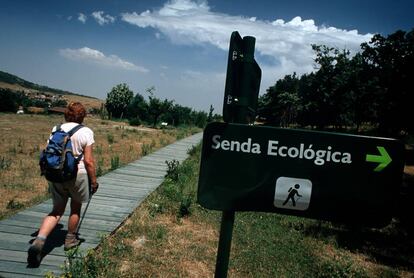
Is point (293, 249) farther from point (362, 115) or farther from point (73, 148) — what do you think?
point (362, 115)

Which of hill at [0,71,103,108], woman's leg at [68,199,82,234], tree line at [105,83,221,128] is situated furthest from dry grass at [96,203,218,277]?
hill at [0,71,103,108]

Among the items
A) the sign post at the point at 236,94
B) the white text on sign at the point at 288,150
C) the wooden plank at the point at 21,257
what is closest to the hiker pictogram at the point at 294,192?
the white text on sign at the point at 288,150

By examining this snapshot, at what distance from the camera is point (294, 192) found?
1454mm

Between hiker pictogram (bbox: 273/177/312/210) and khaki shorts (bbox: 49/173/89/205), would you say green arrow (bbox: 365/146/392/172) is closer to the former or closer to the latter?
hiker pictogram (bbox: 273/177/312/210)

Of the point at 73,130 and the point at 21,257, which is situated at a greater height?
the point at 73,130

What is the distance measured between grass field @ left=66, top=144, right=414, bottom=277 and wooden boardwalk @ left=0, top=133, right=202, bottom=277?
27cm

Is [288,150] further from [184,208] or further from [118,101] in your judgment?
[118,101]

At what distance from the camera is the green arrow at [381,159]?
1.41 metres

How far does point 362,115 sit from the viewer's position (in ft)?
127

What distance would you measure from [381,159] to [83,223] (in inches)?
197

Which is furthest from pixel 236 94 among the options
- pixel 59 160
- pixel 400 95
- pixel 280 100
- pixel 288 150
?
pixel 280 100

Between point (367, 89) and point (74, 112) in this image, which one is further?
point (367, 89)

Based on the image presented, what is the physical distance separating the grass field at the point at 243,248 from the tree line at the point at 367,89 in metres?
19.4

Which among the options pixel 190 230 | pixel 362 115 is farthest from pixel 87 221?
pixel 362 115
